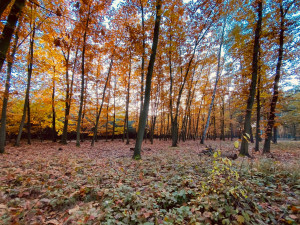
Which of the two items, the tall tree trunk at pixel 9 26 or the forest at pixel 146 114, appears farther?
the tall tree trunk at pixel 9 26

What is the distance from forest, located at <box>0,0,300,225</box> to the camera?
2297 mm

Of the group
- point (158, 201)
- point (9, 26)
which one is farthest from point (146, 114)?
point (9, 26)

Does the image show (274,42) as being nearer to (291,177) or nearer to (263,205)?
(291,177)

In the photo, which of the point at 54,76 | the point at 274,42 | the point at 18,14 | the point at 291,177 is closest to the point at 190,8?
the point at 274,42

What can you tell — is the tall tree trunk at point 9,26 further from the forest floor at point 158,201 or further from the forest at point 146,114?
the forest floor at point 158,201

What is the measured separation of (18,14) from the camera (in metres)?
Answer: 3.70

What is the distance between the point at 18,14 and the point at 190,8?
30.9 ft

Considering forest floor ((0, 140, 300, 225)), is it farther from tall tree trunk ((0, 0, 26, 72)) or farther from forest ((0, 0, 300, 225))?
tall tree trunk ((0, 0, 26, 72))

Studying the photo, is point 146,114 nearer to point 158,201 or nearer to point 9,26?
point 158,201

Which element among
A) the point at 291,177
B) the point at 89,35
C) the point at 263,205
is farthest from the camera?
the point at 89,35

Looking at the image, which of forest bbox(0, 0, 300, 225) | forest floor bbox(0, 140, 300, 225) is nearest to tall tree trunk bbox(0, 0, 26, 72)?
forest bbox(0, 0, 300, 225)

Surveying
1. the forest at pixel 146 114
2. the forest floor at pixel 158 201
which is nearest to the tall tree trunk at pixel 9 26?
the forest at pixel 146 114

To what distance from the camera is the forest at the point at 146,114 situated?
2297mm

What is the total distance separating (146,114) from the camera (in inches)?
269
